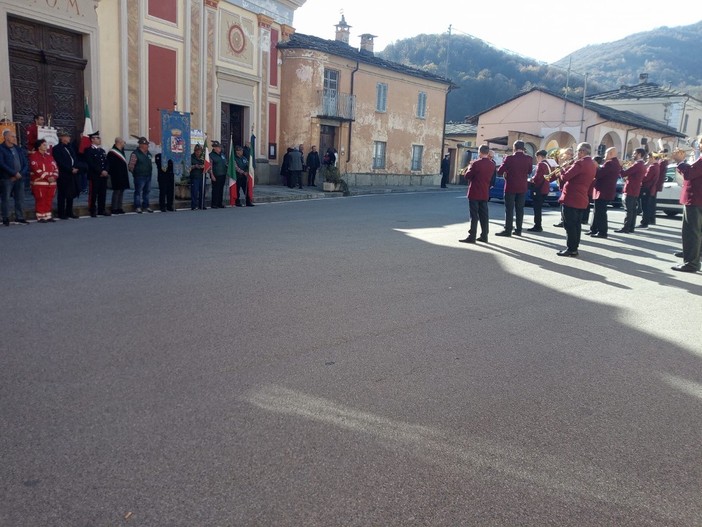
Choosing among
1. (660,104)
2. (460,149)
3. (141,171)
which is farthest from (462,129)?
(141,171)

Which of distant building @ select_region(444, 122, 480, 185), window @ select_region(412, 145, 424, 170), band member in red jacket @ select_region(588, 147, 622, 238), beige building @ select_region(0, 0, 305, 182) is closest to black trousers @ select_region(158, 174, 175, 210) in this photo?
beige building @ select_region(0, 0, 305, 182)

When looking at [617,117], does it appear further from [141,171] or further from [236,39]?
[141,171]

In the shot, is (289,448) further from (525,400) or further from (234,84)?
(234,84)

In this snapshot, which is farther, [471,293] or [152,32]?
[152,32]

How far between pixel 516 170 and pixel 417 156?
985 inches

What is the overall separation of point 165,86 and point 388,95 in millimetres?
15962

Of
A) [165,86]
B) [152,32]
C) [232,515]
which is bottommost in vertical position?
[232,515]

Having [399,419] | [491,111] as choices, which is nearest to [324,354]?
[399,419]

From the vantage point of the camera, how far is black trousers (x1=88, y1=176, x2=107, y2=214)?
13.1 m

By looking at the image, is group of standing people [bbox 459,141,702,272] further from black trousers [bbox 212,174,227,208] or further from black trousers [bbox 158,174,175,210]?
black trousers [bbox 158,174,175,210]

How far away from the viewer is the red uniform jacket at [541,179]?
13.7 metres

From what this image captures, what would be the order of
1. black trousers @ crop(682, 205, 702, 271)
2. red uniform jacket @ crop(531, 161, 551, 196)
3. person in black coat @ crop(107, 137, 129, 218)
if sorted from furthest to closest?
person in black coat @ crop(107, 137, 129, 218) → red uniform jacket @ crop(531, 161, 551, 196) → black trousers @ crop(682, 205, 702, 271)

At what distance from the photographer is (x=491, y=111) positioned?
47.0m

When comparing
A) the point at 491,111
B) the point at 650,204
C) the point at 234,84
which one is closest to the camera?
the point at 650,204
